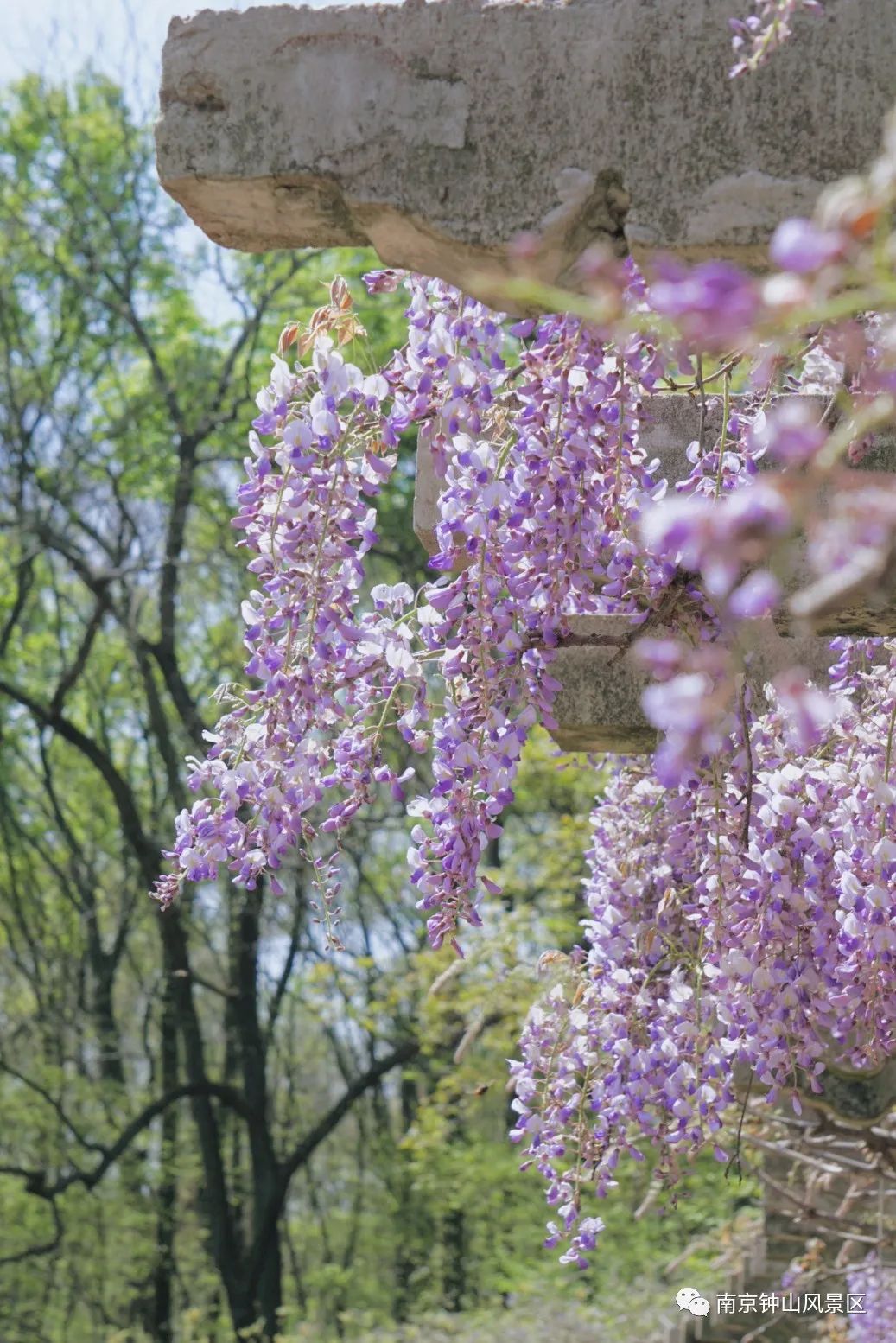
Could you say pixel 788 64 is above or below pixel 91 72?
below

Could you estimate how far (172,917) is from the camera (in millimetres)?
10773

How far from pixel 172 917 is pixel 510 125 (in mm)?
9398

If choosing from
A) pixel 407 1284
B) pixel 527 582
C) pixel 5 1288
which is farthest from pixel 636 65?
pixel 407 1284

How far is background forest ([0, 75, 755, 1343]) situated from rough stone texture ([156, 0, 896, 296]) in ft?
22.7

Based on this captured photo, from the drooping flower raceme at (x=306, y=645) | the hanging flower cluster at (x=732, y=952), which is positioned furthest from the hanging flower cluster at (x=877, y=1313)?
the drooping flower raceme at (x=306, y=645)

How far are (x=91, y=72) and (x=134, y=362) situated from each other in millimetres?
2366

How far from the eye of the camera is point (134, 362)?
558 inches

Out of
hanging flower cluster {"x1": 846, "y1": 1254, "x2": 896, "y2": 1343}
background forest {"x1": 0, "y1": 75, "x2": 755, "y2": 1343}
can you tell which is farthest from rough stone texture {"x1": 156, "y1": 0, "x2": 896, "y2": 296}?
background forest {"x1": 0, "y1": 75, "x2": 755, "y2": 1343}

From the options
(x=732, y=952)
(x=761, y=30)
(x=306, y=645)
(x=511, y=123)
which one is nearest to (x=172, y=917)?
(x=732, y=952)

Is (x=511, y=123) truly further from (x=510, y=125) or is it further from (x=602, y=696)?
(x=602, y=696)

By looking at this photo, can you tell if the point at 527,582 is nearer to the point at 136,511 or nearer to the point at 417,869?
the point at 417,869

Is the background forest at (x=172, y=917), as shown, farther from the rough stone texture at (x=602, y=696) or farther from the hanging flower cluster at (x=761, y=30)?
the hanging flower cluster at (x=761, y=30)

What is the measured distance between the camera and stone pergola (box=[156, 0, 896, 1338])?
67.6 inches

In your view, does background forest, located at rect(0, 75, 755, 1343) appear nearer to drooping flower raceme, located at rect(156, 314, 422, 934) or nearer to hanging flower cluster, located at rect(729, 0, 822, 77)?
drooping flower raceme, located at rect(156, 314, 422, 934)
